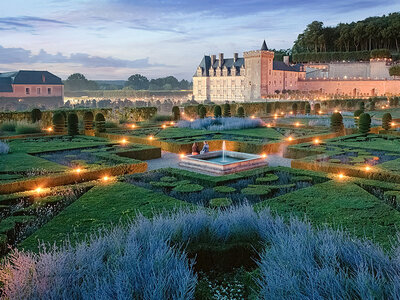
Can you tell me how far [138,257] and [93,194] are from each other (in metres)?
3.48

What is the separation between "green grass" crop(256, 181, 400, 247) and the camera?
4.96 metres

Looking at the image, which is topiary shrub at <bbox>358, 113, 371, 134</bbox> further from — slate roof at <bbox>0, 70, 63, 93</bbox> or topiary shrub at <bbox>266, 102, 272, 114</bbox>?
slate roof at <bbox>0, 70, 63, 93</bbox>

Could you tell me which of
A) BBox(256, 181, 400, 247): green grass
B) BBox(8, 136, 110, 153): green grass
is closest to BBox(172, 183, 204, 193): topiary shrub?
BBox(256, 181, 400, 247): green grass

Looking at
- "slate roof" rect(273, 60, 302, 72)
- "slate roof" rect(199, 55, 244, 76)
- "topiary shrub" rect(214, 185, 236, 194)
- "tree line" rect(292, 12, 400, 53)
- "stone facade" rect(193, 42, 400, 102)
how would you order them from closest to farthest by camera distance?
"topiary shrub" rect(214, 185, 236, 194)
"stone facade" rect(193, 42, 400, 102)
"slate roof" rect(273, 60, 302, 72)
"slate roof" rect(199, 55, 244, 76)
"tree line" rect(292, 12, 400, 53)

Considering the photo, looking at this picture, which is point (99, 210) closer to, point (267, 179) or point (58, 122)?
point (267, 179)

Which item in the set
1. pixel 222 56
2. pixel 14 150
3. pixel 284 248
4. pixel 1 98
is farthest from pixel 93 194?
pixel 222 56

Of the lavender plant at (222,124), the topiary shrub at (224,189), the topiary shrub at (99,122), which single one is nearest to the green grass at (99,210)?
the topiary shrub at (224,189)

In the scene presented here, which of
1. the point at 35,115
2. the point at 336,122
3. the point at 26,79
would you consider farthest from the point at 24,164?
the point at 26,79

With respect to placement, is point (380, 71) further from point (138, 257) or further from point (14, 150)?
point (138, 257)

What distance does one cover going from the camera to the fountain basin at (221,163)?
30.9 feet

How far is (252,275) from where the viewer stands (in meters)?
3.65

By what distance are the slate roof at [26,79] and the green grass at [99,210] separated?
50368 mm

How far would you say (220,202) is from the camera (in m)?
6.28

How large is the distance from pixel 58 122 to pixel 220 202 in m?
11.7
